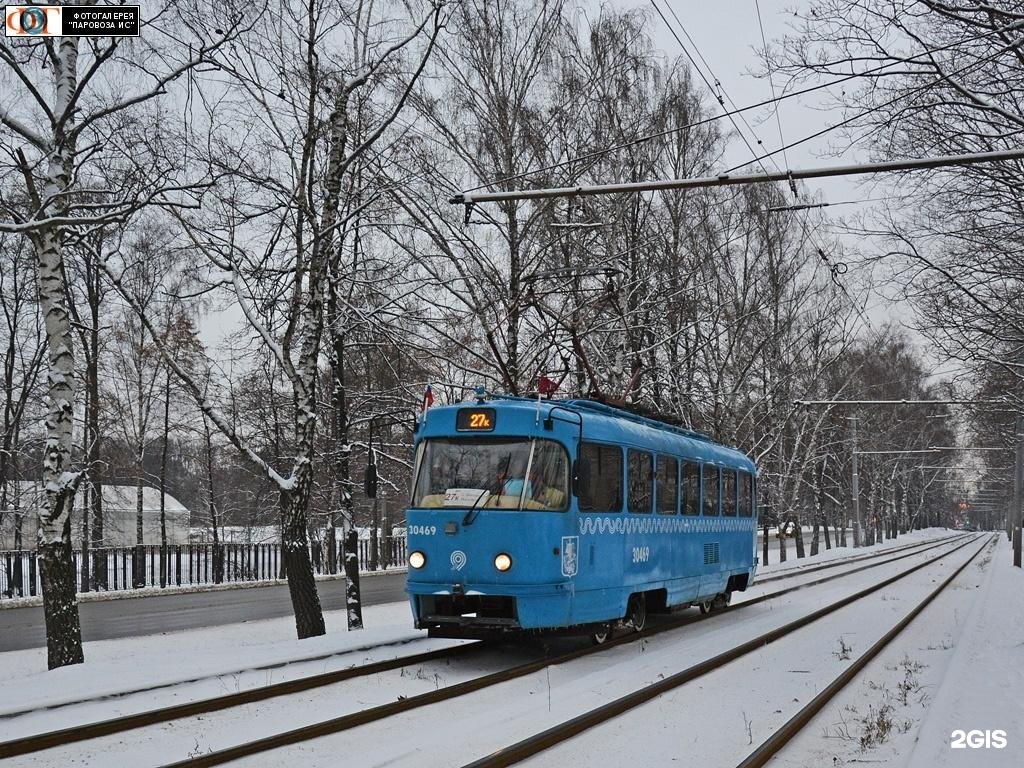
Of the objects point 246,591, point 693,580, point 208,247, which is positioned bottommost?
point 246,591

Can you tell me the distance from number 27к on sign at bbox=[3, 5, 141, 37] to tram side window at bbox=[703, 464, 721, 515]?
1102cm

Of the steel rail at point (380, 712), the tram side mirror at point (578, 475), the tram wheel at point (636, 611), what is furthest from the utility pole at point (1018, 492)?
the tram side mirror at point (578, 475)

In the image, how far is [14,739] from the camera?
24.1ft

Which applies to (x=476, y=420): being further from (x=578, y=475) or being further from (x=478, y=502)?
(x=578, y=475)

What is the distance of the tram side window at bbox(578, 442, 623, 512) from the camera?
12508 mm

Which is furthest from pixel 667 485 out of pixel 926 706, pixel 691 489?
pixel 926 706

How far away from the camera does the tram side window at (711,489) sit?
17750 millimetres

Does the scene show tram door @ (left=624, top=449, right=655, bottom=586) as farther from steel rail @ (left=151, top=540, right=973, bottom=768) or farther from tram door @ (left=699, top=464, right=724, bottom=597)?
tram door @ (left=699, top=464, right=724, bottom=597)

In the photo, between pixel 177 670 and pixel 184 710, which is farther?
pixel 177 670

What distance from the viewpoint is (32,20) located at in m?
12.9

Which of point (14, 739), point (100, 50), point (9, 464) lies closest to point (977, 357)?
point (100, 50)

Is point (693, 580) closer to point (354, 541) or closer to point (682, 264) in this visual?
point (354, 541)

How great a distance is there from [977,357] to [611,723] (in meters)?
13.0

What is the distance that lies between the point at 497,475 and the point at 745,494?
9.96m
